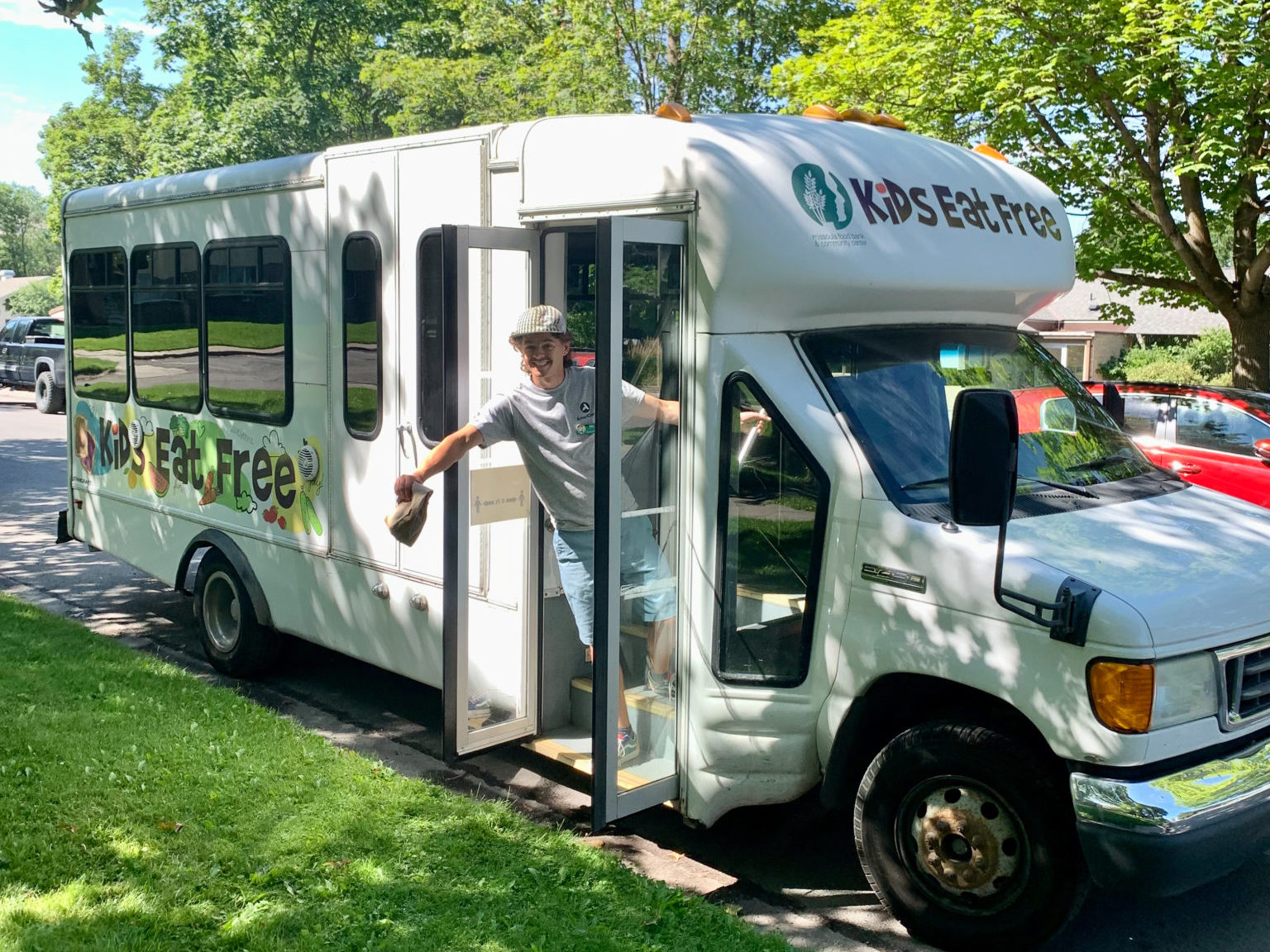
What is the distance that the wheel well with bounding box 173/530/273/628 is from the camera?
283 inches

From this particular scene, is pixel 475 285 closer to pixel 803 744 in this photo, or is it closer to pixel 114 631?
pixel 803 744

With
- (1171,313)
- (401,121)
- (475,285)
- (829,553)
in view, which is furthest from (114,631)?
(1171,313)

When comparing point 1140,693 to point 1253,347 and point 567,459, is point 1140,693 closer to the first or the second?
point 567,459

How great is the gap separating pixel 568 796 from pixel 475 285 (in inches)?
93.3

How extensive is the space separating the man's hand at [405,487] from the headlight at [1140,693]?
2696mm

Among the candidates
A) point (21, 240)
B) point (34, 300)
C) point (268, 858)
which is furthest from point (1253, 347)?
point (21, 240)

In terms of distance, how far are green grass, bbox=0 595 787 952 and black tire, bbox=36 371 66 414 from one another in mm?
22632

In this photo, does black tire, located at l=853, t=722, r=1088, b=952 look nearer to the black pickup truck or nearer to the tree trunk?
the tree trunk

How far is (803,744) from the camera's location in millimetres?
4523

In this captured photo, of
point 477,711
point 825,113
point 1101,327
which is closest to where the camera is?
point 825,113

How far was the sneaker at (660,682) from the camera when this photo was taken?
488 centimetres

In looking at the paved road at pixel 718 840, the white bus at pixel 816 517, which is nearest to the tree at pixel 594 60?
the paved road at pixel 718 840

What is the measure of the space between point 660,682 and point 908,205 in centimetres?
211

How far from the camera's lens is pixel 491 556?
5.66m
